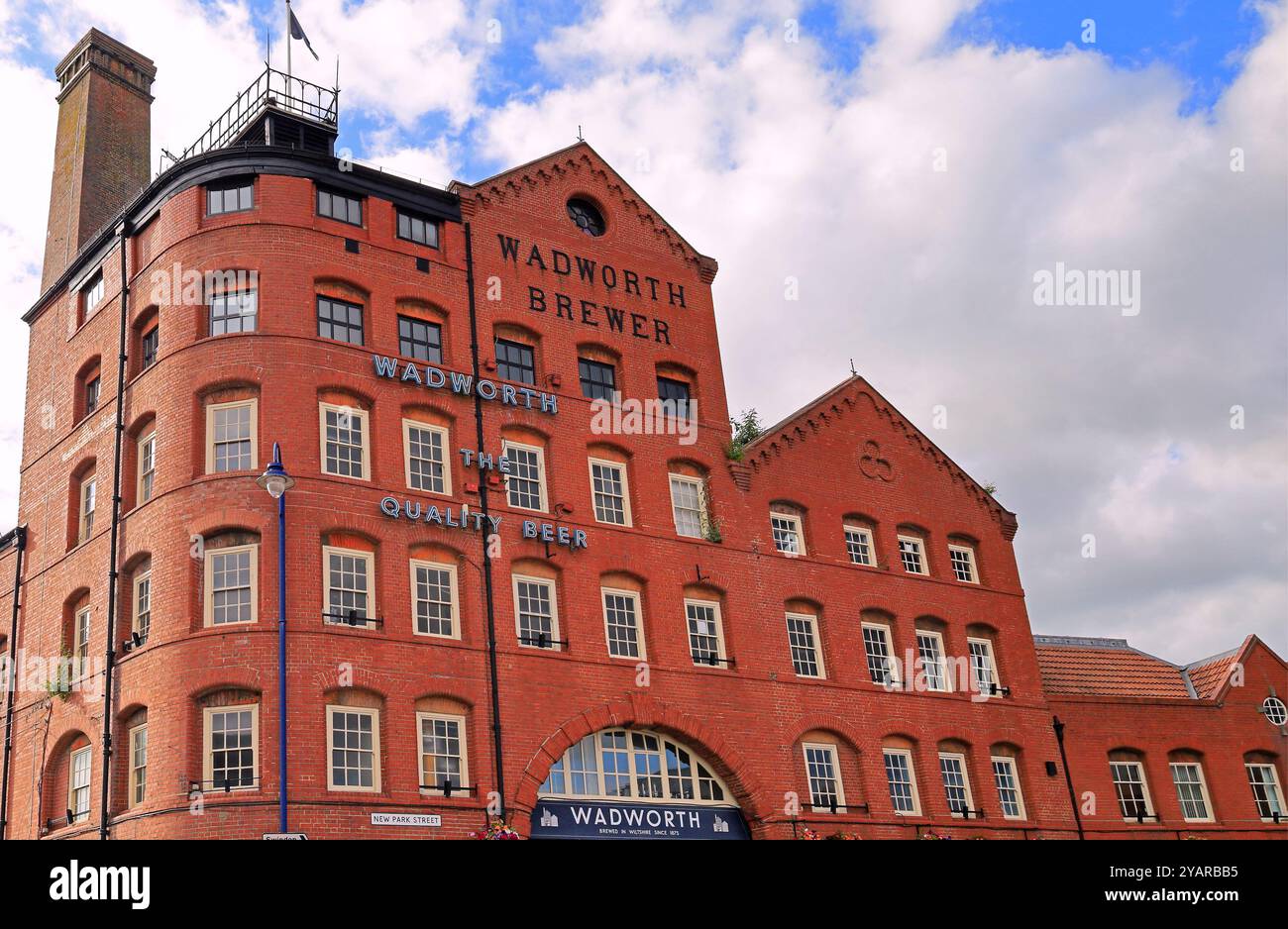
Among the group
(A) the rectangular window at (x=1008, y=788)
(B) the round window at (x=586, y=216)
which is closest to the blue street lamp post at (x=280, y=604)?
(B) the round window at (x=586, y=216)

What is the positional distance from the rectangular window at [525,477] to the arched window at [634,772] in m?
6.34

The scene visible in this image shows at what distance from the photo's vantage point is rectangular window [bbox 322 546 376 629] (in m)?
31.2

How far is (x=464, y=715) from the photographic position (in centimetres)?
3197

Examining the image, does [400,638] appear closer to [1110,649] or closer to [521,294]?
[521,294]

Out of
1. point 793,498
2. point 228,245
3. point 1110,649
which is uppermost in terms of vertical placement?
point 228,245

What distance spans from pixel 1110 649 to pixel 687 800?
73.0 ft

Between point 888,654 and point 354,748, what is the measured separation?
58.7 ft

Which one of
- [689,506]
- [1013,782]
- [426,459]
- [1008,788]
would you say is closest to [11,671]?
[426,459]

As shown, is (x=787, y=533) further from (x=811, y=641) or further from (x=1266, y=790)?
(x=1266, y=790)

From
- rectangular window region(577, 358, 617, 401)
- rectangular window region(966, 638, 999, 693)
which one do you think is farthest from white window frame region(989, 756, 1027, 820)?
rectangular window region(577, 358, 617, 401)

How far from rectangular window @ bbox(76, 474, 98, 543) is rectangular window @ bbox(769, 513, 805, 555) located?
19053 mm
